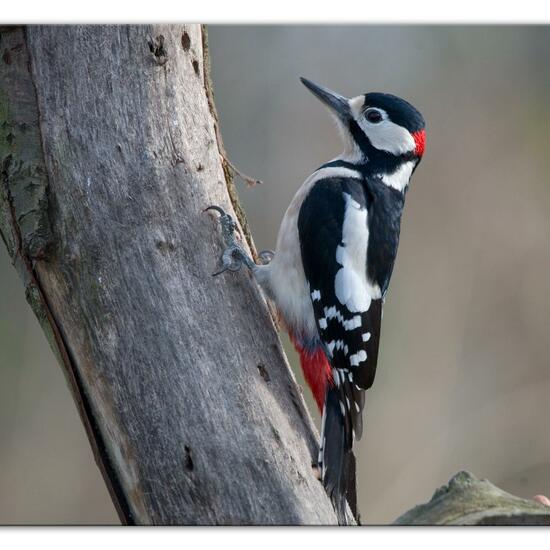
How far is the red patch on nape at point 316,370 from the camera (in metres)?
2.20

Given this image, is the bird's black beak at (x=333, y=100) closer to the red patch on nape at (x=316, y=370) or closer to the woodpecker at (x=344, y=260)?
the woodpecker at (x=344, y=260)

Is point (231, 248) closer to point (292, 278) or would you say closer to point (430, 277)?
point (292, 278)

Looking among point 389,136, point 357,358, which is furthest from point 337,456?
point 389,136

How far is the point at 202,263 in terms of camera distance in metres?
2.05

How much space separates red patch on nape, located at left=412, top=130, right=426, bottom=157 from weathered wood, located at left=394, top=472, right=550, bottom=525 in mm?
942

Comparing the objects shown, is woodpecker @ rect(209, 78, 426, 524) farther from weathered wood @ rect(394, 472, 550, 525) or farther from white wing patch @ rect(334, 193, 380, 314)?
weathered wood @ rect(394, 472, 550, 525)

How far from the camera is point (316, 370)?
2242 millimetres

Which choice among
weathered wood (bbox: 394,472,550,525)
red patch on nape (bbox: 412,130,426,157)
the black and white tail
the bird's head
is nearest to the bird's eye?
the bird's head

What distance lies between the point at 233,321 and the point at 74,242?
0.44 metres

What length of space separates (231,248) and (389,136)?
62 cm

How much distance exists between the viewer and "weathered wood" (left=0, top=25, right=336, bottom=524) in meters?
1.91

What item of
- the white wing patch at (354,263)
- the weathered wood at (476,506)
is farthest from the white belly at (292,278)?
the weathered wood at (476,506)

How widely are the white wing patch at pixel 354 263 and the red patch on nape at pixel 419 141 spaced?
264 millimetres

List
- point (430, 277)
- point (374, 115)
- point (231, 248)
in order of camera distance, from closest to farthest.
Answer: point (231, 248), point (374, 115), point (430, 277)
